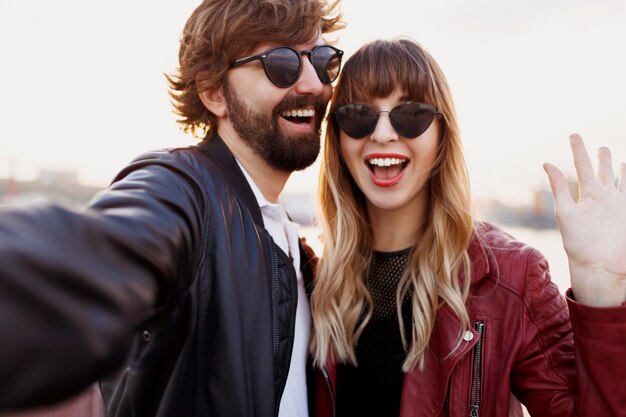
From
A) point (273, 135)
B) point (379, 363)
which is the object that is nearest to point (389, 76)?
point (273, 135)

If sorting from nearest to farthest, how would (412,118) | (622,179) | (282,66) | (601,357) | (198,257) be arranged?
(198,257)
(601,357)
(622,179)
(412,118)
(282,66)

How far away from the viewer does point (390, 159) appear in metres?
2.30

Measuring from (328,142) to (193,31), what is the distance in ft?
2.92

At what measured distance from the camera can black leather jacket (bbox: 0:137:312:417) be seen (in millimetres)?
716

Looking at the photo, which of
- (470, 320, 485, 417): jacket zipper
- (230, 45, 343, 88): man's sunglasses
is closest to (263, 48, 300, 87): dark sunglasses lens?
(230, 45, 343, 88): man's sunglasses

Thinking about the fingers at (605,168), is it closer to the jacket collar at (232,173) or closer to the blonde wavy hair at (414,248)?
the blonde wavy hair at (414,248)

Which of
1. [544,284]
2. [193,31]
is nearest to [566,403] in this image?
[544,284]

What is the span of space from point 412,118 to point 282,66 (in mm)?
647

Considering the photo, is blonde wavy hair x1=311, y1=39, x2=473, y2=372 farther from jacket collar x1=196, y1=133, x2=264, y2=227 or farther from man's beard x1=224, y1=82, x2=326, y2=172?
jacket collar x1=196, y1=133, x2=264, y2=227

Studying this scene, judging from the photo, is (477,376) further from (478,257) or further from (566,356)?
(478,257)

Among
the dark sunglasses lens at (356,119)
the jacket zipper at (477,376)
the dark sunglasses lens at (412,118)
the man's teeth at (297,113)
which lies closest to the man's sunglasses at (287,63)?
the man's teeth at (297,113)

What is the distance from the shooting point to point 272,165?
230cm

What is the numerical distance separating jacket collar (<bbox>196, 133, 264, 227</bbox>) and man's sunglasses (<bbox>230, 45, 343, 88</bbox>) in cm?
47

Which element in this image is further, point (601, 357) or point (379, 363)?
point (379, 363)
